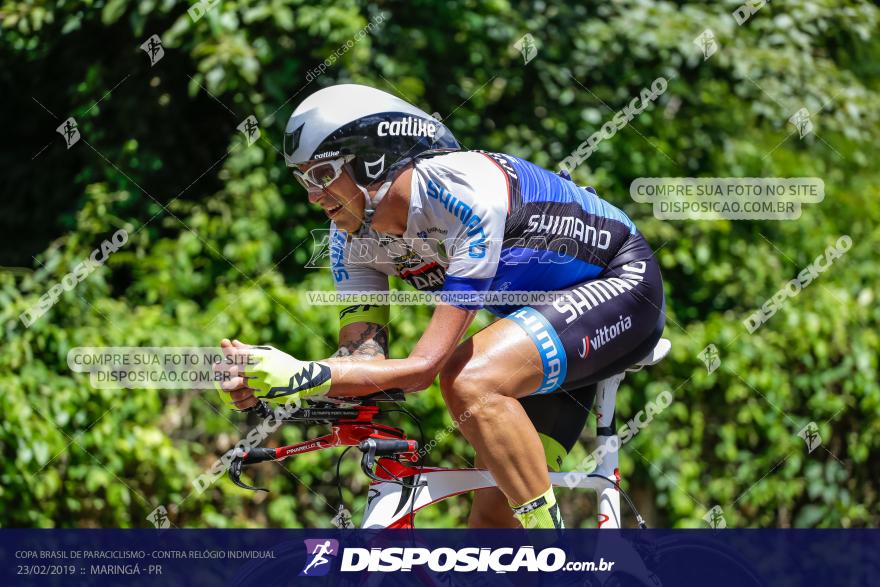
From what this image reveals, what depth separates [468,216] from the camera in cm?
305

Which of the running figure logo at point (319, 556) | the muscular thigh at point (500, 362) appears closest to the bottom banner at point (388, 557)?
the running figure logo at point (319, 556)

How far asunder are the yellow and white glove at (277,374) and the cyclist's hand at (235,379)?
0.02 meters

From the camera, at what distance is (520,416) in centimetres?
304

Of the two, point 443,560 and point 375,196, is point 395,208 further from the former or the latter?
point 443,560

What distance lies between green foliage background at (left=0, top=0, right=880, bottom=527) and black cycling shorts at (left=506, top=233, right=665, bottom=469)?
2.24m

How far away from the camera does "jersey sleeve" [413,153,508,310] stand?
2.99 meters

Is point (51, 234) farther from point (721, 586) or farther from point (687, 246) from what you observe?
point (721, 586)

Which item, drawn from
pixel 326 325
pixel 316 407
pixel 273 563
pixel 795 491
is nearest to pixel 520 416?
pixel 316 407

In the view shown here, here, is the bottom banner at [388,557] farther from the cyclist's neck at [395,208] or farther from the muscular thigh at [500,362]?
the cyclist's neck at [395,208]

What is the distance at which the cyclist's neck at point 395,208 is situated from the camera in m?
3.19

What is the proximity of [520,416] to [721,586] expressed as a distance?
0.93 metres

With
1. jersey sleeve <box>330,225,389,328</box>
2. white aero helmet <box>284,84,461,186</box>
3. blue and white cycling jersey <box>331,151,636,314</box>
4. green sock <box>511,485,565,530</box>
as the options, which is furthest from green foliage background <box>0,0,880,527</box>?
green sock <box>511,485,565,530</box>

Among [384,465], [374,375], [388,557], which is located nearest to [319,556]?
[388,557]

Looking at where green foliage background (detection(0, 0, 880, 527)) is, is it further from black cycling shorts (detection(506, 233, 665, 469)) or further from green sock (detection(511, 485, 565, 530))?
green sock (detection(511, 485, 565, 530))
